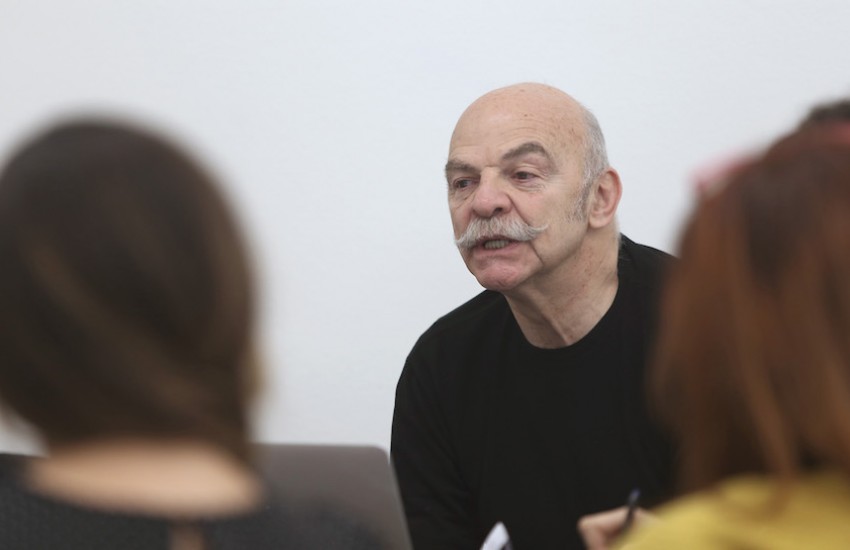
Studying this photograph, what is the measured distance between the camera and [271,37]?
2479mm

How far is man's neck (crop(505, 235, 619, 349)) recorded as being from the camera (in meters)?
1.87

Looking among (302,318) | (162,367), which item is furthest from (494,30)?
(162,367)

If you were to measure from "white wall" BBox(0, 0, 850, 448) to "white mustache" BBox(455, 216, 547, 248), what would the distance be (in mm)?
551

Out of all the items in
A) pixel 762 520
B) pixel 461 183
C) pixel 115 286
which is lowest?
pixel 762 520

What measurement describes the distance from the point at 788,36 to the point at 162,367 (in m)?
1.99

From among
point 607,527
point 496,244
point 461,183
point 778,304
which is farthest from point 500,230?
point 778,304

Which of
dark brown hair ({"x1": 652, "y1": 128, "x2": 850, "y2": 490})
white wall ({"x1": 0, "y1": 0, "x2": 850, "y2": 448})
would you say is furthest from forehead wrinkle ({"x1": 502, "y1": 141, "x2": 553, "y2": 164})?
dark brown hair ({"x1": 652, "y1": 128, "x2": 850, "y2": 490})

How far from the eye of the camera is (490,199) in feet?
6.26

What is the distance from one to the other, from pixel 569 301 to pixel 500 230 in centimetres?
15

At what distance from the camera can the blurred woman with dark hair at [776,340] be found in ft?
2.76

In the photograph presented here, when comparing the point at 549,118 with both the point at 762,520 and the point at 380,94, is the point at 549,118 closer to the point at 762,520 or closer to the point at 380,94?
the point at 380,94

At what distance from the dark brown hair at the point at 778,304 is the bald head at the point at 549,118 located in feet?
3.57

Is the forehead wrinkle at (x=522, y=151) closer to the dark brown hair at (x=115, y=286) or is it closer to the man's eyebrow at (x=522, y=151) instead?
the man's eyebrow at (x=522, y=151)

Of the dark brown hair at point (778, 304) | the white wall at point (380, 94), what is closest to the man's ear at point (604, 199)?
the white wall at point (380, 94)
